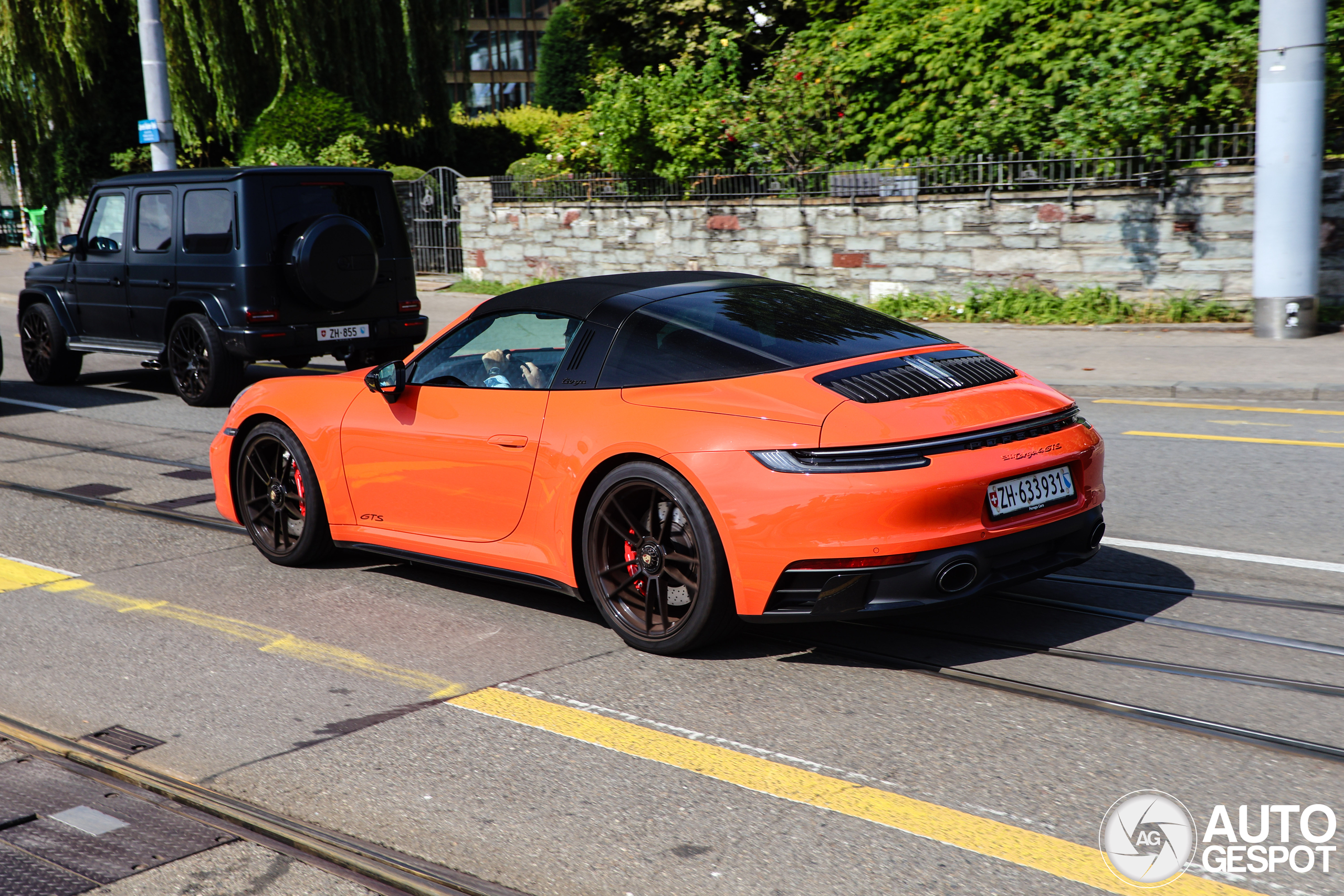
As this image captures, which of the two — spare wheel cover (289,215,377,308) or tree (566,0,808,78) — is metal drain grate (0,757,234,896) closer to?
spare wheel cover (289,215,377,308)

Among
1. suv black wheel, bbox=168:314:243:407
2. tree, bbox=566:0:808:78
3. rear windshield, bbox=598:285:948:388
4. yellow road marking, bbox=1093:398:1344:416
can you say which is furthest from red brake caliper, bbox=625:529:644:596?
tree, bbox=566:0:808:78

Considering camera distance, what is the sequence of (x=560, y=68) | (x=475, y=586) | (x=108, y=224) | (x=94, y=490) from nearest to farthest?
(x=475, y=586) < (x=94, y=490) < (x=108, y=224) < (x=560, y=68)

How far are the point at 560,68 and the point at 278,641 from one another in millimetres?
47783

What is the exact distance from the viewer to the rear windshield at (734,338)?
478 cm

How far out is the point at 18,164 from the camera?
32688 millimetres

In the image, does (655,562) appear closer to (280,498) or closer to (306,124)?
(280,498)

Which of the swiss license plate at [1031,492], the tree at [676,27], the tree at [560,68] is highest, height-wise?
the tree at [560,68]

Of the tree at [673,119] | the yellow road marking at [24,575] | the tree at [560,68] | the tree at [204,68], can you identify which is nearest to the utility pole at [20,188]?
the tree at [204,68]

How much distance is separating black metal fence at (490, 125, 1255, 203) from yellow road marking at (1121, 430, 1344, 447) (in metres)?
6.18

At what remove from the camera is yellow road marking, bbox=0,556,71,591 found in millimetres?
6121

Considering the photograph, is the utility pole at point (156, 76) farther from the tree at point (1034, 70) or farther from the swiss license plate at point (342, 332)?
the tree at point (1034, 70)

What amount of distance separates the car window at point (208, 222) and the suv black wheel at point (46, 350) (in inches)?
103

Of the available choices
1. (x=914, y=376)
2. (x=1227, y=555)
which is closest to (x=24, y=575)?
(x=914, y=376)

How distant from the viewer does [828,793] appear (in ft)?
11.5
